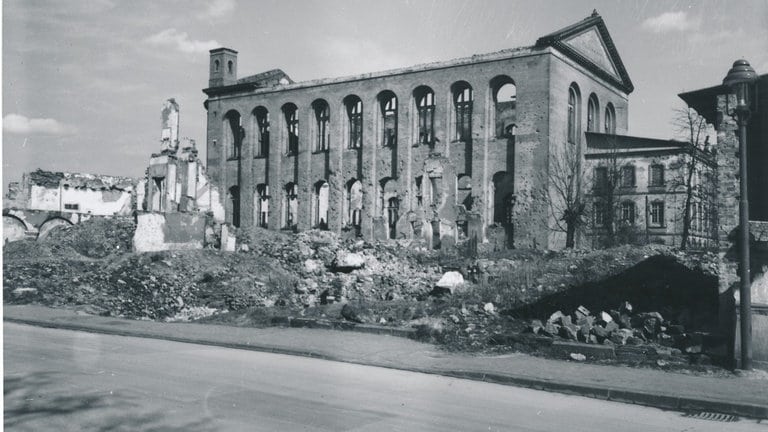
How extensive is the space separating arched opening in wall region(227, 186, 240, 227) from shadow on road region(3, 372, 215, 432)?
1408 inches

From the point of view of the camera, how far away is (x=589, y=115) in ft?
123

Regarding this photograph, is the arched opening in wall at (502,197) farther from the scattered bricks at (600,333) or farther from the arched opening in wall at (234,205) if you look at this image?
the scattered bricks at (600,333)

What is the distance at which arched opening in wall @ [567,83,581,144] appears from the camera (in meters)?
35.0

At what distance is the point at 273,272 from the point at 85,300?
5.49 meters

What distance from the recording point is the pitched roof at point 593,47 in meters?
32.8

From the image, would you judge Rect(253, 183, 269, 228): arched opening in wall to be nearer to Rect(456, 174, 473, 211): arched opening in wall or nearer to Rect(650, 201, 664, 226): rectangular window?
Rect(456, 174, 473, 211): arched opening in wall

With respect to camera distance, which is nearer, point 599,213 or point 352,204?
point 599,213

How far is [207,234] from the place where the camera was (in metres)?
24.9

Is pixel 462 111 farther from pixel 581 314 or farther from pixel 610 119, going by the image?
Result: pixel 581 314

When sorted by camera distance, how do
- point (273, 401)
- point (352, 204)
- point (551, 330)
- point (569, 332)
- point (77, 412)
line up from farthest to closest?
point (352, 204)
point (551, 330)
point (569, 332)
point (273, 401)
point (77, 412)

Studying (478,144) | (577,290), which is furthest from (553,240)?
(577,290)

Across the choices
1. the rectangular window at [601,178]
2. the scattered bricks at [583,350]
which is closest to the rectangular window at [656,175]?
the rectangular window at [601,178]

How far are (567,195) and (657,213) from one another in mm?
8627

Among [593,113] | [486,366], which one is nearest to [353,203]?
[593,113]
